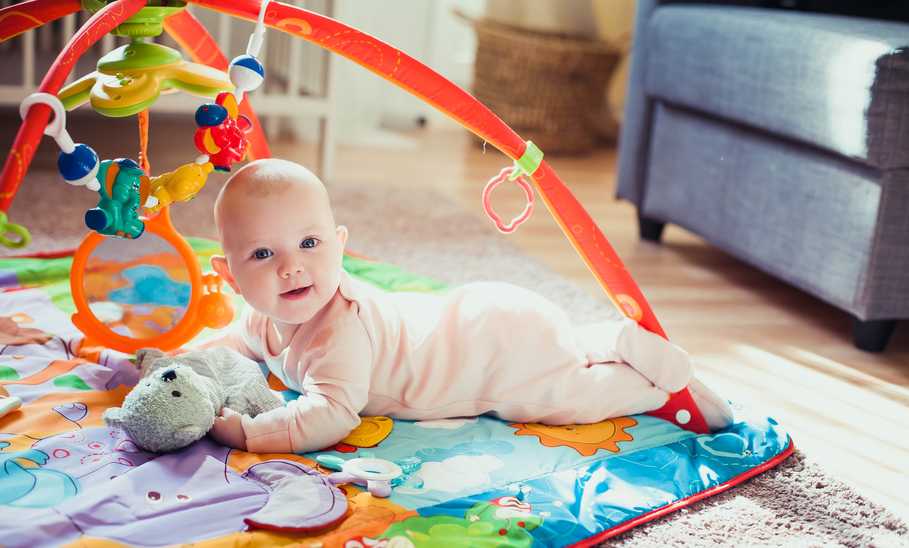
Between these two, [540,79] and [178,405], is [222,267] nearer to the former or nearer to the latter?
[178,405]

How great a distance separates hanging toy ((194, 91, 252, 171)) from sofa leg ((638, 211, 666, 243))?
130 centimetres

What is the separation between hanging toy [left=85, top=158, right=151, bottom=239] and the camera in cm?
99

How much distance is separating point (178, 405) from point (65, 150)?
284 mm

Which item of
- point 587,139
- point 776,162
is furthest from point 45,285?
point 587,139

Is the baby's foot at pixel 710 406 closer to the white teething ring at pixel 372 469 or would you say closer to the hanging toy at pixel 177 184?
the white teething ring at pixel 372 469

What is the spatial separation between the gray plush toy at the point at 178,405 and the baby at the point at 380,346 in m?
0.03

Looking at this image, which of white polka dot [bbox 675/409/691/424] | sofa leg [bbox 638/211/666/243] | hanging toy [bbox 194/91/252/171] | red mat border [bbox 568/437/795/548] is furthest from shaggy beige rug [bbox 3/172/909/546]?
hanging toy [bbox 194/91/252/171]

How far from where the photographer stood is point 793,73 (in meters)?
1.66

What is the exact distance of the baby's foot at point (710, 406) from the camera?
47.0 inches

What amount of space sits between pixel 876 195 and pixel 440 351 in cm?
80

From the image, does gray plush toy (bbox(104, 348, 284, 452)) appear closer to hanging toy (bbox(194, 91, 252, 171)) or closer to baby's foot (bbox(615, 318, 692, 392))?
hanging toy (bbox(194, 91, 252, 171))

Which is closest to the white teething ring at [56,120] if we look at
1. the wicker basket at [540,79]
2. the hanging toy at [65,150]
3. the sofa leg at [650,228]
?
the hanging toy at [65,150]

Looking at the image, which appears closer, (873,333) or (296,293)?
(296,293)

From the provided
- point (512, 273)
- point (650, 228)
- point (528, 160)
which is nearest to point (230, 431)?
point (528, 160)
